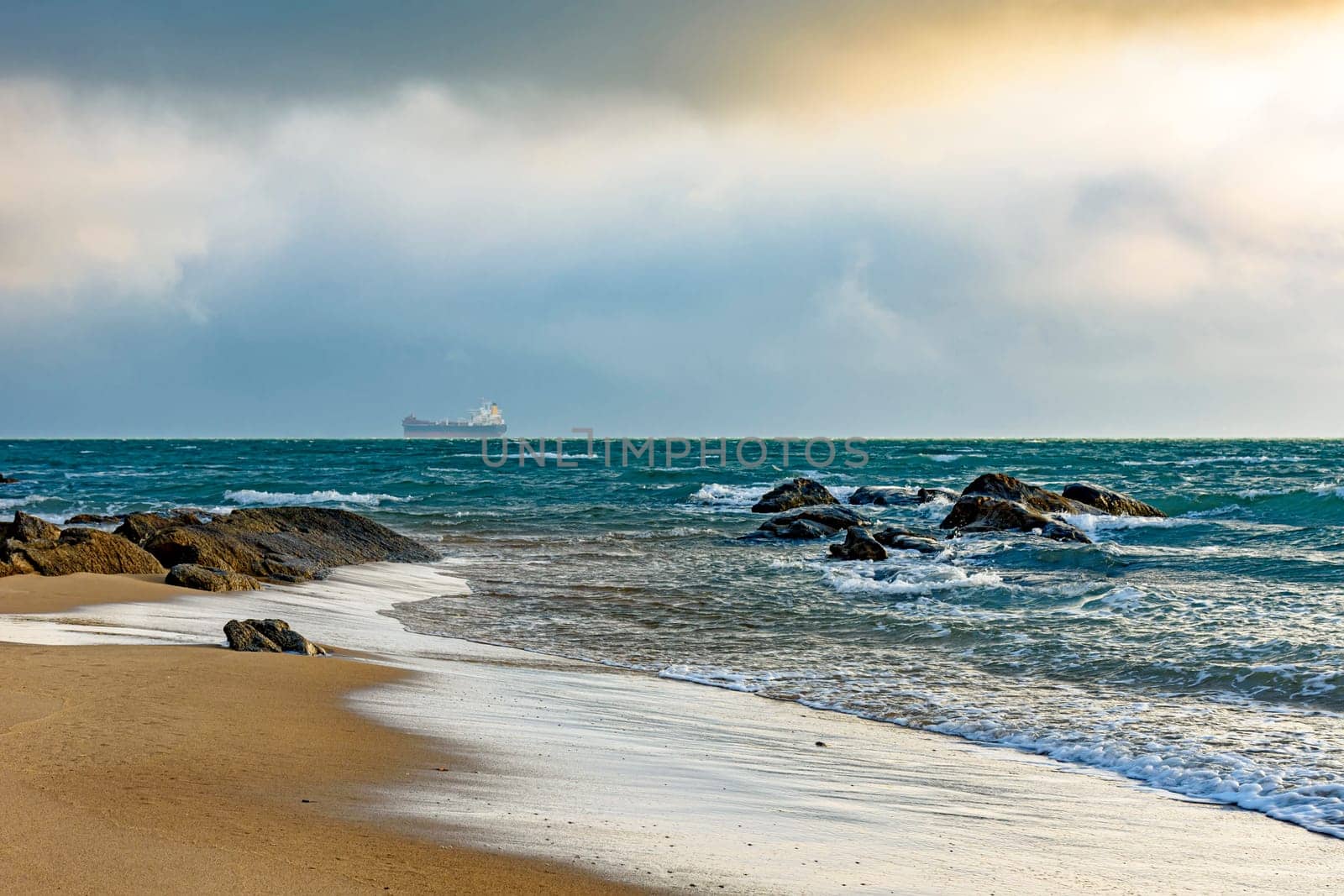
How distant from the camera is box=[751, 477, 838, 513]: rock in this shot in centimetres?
2916

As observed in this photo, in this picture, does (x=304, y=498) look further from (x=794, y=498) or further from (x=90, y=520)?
(x=794, y=498)

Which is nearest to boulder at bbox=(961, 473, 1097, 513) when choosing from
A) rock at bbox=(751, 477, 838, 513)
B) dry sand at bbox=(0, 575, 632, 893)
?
rock at bbox=(751, 477, 838, 513)

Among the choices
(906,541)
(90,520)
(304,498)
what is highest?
(906,541)

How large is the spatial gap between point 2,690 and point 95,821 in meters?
2.28

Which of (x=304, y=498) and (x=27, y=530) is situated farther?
(x=304, y=498)

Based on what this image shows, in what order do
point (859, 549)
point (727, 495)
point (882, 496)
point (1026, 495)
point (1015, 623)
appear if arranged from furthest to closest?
point (727, 495), point (882, 496), point (1026, 495), point (859, 549), point (1015, 623)

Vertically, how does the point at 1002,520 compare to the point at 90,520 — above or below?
above

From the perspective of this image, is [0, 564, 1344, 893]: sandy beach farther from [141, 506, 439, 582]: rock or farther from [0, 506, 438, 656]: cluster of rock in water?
[141, 506, 439, 582]: rock

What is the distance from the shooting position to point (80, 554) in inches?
454

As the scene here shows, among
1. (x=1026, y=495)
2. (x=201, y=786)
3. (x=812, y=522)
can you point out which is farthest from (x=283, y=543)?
(x=1026, y=495)

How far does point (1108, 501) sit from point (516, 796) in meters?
23.5

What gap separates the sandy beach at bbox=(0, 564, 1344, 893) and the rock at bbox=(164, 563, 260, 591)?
12.4 feet

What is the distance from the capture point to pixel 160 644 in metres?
7.28

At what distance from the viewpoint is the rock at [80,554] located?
35.9 feet
